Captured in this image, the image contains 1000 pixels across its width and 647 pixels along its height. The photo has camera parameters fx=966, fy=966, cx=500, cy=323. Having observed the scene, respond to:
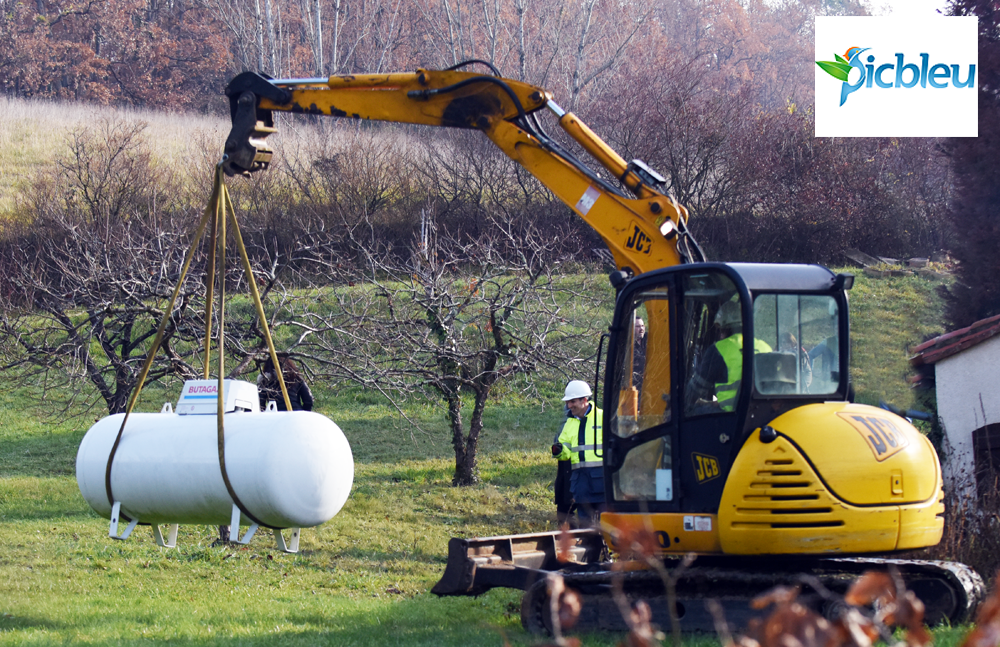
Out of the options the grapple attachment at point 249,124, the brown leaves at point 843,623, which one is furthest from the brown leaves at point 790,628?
the grapple attachment at point 249,124

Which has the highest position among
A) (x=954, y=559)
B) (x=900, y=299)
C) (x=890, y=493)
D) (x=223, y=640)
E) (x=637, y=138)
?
(x=637, y=138)

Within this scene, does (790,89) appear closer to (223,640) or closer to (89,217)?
(89,217)

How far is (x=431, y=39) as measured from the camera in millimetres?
41062

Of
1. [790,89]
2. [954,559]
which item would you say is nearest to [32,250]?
[954,559]

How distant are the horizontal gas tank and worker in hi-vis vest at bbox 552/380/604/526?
3418 millimetres

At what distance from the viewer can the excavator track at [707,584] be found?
247 inches

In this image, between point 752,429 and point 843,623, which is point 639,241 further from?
point 843,623

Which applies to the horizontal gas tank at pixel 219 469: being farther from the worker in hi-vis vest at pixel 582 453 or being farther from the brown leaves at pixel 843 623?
the brown leaves at pixel 843 623

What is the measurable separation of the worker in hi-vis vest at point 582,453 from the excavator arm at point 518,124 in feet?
7.13

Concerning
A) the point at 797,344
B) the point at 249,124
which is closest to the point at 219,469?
the point at 249,124

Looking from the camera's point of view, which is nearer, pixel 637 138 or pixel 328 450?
pixel 328 450

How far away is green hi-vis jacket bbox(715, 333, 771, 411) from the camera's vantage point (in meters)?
6.31

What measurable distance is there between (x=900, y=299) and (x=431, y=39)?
23599 mm

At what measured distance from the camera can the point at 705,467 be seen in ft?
21.1
